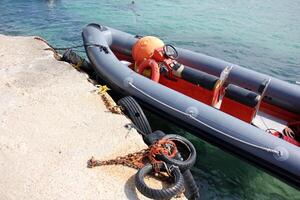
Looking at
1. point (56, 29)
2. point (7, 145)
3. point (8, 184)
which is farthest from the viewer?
point (56, 29)

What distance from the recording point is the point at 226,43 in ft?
39.8

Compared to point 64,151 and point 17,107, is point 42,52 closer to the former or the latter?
point 17,107

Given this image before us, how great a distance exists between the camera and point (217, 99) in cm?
639

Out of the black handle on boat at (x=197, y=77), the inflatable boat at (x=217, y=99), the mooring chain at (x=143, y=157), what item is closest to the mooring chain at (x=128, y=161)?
the mooring chain at (x=143, y=157)

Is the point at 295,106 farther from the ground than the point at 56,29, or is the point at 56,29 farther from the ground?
the point at 295,106

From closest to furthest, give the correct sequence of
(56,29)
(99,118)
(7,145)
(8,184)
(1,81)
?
(8,184), (7,145), (99,118), (1,81), (56,29)

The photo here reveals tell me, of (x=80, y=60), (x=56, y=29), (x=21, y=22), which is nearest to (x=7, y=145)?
(x=80, y=60)

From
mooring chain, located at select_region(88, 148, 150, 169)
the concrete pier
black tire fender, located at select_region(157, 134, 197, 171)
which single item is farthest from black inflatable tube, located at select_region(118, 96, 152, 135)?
mooring chain, located at select_region(88, 148, 150, 169)

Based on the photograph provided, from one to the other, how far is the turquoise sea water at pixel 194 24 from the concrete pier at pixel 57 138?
4.91 ft

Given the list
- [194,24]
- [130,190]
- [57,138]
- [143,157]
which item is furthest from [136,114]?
[194,24]

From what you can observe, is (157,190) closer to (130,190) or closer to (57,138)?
(130,190)

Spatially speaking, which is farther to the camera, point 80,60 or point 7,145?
point 80,60

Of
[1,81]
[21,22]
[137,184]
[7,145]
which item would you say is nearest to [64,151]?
[7,145]

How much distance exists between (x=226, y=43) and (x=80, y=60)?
6193 millimetres
